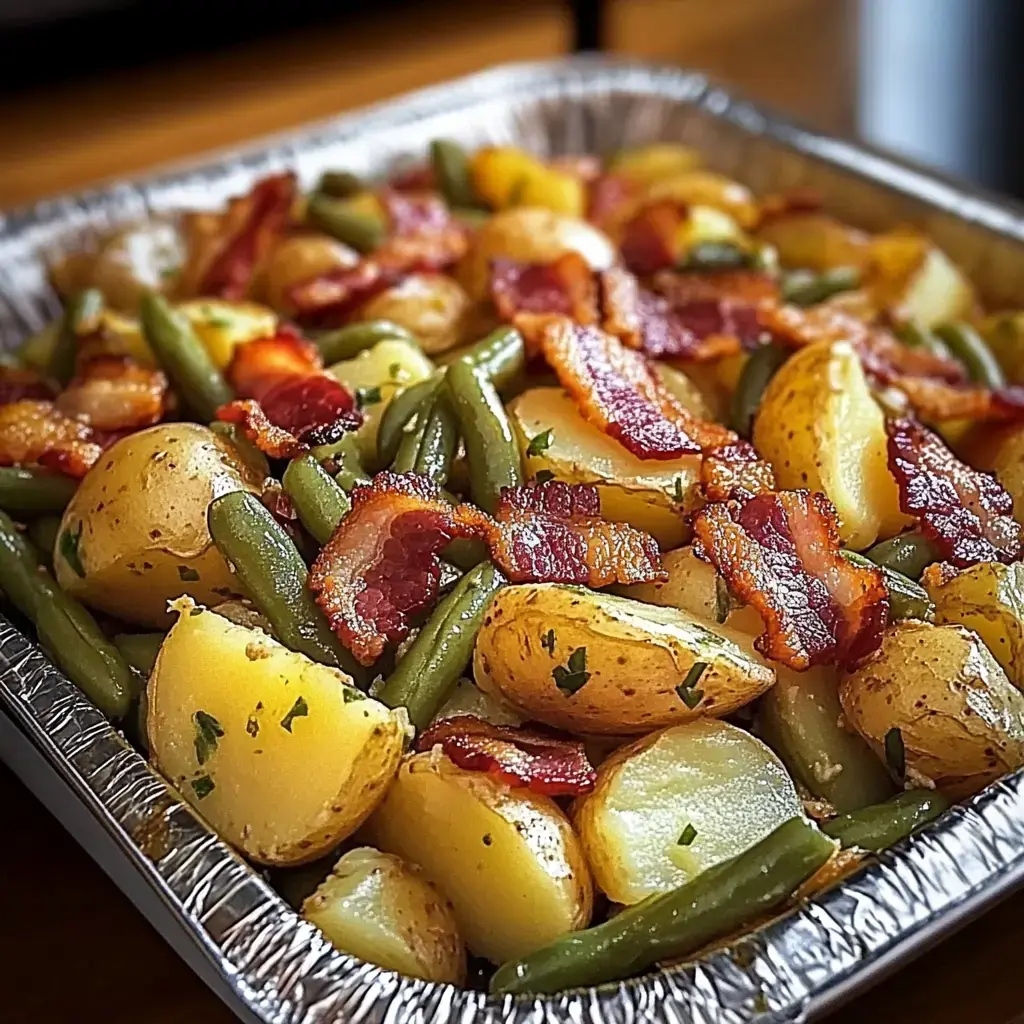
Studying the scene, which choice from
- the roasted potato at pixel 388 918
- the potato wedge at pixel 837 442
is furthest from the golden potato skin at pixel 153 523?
the potato wedge at pixel 837 442

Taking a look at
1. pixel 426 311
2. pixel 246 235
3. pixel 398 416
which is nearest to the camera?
pixel 398 416

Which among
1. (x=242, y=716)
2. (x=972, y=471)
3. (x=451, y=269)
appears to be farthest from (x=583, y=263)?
(x=242, y=716)

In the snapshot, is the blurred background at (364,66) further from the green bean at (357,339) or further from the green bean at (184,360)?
the green bean at (357,339)

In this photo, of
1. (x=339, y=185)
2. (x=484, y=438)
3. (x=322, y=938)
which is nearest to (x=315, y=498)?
(x=484, y=438)

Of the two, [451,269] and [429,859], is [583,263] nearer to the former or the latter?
[451,269]

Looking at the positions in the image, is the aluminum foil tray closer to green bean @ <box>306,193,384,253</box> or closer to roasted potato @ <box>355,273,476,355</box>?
roasted potato @ <box>355,273,476,355</box>

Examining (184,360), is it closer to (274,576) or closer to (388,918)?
(274,576)
